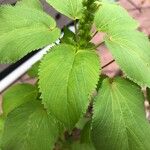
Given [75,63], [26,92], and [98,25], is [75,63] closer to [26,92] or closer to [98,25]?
[98,25]

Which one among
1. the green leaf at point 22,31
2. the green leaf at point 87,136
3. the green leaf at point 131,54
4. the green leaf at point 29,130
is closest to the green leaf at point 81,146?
the green leaf at point 87,136

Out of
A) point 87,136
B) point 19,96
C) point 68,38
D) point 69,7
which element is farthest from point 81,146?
point 69,7

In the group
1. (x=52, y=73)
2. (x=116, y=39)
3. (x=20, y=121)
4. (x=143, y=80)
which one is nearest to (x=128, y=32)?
(x=116, y=39)

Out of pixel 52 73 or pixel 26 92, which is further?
pixel 26 92

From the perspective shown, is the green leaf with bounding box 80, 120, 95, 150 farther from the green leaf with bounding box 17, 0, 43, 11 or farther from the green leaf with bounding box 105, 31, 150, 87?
the green leaf with bounding box 17, 0, 43, 11

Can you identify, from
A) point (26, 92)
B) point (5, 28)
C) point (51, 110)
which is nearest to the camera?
point (51, 110)

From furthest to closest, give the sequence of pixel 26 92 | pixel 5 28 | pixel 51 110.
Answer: pixel 26 92, pixel 5 28, pixel 51 110

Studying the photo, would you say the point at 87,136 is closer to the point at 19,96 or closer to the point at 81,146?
the point at 81,146
